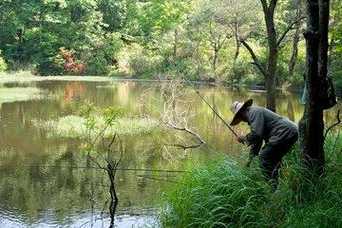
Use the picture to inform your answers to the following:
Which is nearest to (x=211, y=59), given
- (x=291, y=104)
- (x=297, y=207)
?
(x=291, y=104)

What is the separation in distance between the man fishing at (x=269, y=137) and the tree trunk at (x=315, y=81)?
43 centimetres

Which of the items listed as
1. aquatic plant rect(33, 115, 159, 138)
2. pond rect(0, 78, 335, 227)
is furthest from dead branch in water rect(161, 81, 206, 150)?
aquatic plant rect(33, 115, 159, 138)

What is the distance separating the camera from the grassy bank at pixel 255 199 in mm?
A: 5095

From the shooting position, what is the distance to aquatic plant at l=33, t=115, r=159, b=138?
52.2 ft

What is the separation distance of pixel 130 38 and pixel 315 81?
145ft

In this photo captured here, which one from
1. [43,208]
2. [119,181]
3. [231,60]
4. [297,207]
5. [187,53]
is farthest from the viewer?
Answer: [187,53]

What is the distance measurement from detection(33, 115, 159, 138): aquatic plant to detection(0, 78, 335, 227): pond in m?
0.03

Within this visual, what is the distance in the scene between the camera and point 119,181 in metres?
10.4

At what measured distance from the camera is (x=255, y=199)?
18.4 feet

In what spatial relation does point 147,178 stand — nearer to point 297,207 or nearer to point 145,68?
point 297,207

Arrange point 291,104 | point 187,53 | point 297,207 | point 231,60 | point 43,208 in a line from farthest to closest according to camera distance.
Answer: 1. point 187,53
2. point 231,60
3. point 291,104
4. point 43,208
5. point 297,207

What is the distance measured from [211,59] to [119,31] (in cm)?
1494

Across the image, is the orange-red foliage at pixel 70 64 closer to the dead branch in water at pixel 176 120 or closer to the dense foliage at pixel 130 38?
the dense foliage at pixel 130 38

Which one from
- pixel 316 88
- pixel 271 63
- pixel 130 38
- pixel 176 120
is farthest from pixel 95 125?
pixel 130 38
